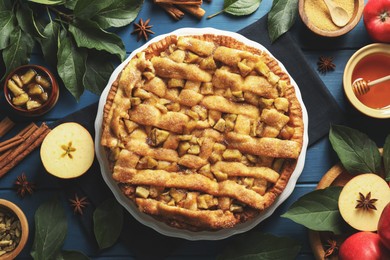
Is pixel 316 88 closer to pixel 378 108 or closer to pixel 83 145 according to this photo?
pixel 378 108

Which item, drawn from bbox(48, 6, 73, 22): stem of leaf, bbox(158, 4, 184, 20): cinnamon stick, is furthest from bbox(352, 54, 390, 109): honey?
bbox(48, 6, 73, 22): stem of leaf

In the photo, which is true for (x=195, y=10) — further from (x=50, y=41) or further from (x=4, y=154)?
(x=4, y=154)

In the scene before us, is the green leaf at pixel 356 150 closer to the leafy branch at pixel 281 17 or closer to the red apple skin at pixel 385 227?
the red apple skin at pixel 385 227

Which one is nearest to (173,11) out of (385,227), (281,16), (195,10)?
(195,10)

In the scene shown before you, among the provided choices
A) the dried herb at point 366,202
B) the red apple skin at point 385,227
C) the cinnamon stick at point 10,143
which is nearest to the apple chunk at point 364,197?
the dried herb at point 366,202

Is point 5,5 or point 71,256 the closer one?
point 5,5

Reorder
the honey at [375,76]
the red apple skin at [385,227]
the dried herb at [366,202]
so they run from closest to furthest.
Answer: the red apple skin at [385,227]
the dried herb at [366,202]
the honey at [375,76]
